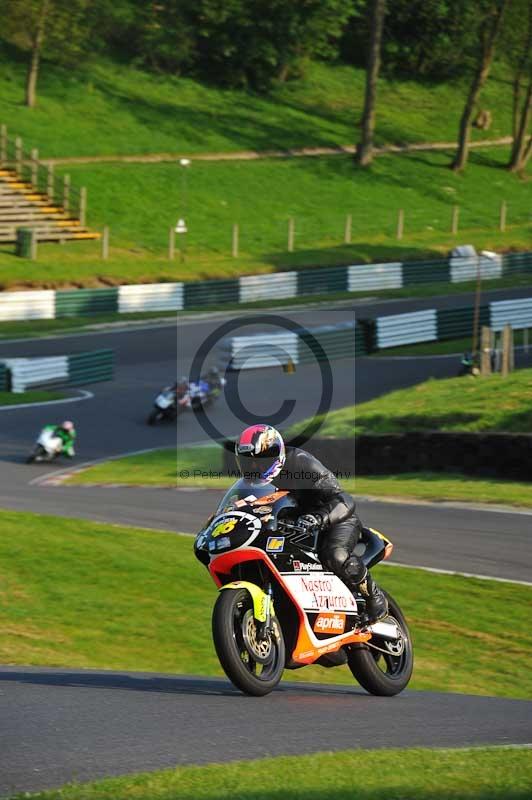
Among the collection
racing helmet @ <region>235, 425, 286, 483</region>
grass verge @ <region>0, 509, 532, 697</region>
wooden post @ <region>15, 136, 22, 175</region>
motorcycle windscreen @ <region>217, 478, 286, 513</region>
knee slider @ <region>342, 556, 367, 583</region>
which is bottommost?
grass verge @ <region>0, 509, 532, 697</region>

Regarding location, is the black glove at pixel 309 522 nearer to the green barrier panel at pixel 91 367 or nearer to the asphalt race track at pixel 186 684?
the asphalt race track at pixel 186 684

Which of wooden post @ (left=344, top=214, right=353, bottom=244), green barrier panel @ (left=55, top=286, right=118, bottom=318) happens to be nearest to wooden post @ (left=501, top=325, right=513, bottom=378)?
green barrier panel @ (left=55, top=286, right=118, bottom=318)

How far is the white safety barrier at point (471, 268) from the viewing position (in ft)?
171

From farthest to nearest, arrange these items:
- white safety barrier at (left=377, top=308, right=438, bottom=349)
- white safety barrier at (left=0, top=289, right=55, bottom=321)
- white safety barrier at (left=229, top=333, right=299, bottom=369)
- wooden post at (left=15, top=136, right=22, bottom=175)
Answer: wooden post at (left=15, top=136, right=22, bottom=175)
white safety barrier at (left=0, top=289, right=55, bottom=321)
white safety barrier at (left=377, top=308, right=438, bottom=349)
white safety barrier at (left=229, top=333, right=299, bottom=369)

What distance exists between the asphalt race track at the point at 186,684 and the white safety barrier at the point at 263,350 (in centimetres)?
56

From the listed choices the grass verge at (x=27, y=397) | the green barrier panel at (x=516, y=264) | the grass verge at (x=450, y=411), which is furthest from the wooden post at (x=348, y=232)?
the grass verge at (x=450, y=411)

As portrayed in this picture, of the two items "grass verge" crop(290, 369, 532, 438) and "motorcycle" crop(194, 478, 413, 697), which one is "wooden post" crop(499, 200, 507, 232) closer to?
"grass verge" crop(290, 369, 532, 438)

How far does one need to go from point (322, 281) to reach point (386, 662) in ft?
130

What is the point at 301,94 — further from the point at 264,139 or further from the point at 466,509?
the point at 466,509

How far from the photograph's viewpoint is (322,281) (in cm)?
4878

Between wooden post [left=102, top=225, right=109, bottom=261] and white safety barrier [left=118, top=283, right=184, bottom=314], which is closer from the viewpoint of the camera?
white safety barrier [left=118, top=283, right=184, bottom=314]

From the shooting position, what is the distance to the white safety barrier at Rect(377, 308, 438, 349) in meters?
38.9

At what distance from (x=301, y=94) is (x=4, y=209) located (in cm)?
3102

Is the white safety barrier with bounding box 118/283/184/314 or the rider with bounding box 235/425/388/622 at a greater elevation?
the rider with bounding box 235/425/388/622
